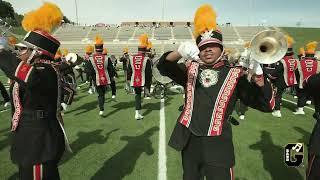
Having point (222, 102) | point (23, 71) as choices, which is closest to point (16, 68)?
point (23, 71)

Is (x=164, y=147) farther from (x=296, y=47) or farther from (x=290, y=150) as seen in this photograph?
(x=296, y=47)

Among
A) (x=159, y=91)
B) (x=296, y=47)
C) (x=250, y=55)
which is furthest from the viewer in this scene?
(x=296, y=47)

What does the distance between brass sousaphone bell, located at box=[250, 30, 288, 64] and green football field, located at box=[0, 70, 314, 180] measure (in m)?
3.07

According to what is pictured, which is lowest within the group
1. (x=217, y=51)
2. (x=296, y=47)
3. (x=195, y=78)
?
(x=296, y=47)

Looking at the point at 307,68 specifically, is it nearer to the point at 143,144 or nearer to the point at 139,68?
the point at 139,68

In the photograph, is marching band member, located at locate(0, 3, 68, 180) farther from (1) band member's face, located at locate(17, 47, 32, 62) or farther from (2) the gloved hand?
(2) the gloved hand

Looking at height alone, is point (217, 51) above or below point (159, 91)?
above

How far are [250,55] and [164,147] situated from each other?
4484 mm

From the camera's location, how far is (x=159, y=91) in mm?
14570

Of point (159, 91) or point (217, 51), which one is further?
point (159, 91)

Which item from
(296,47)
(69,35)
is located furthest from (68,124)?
(69,35)

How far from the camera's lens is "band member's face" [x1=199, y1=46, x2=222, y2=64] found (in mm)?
3500

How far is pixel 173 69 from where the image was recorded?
3.67 meters

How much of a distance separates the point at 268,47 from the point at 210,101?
0.76 m
